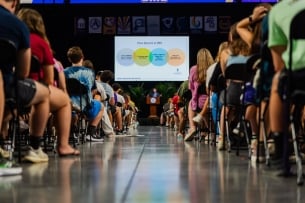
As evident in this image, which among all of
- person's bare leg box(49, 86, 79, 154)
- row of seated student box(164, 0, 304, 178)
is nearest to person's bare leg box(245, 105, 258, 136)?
row of seated student box(164, 0, 304, 178)

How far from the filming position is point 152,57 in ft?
52.7

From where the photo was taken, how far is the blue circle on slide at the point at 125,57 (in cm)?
1616

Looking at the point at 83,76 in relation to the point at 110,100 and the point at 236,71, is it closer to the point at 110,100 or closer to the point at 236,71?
the point at 236,71

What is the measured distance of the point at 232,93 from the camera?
451cm

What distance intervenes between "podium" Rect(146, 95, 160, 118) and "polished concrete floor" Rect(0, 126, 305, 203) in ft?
44.2

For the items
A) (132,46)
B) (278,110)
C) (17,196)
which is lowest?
(17,196)

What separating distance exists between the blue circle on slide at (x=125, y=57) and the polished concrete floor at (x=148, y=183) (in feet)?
40.9

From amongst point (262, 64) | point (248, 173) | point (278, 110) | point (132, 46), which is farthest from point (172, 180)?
point (132, 46)

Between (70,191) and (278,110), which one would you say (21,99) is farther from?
(278,110)

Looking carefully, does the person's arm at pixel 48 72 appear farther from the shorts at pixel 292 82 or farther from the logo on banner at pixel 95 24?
the logo on banner at pixel 95 24

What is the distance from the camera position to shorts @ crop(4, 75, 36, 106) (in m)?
3.09

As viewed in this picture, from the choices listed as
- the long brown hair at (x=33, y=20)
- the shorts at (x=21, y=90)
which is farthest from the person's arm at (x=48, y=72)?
the shorts at (x=21, y=90)

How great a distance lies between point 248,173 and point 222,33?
44.4 ft

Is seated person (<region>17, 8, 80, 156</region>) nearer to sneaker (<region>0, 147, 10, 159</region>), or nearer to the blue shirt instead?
sneaker (<region>0, 147, 10, 159</region>)
